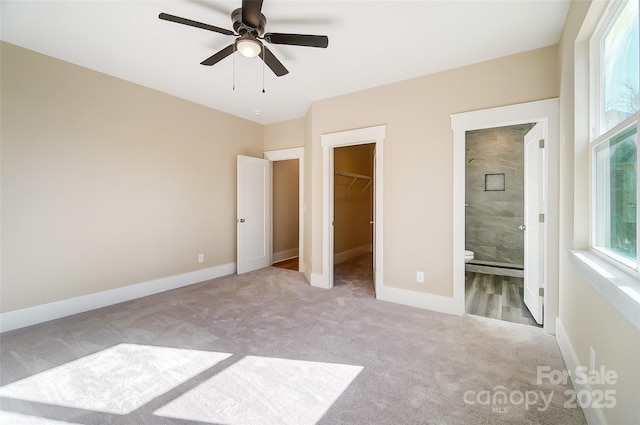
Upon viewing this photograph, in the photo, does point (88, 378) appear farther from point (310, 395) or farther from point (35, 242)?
point (35, 242)

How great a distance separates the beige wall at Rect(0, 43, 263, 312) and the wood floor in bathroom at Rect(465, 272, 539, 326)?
387cm

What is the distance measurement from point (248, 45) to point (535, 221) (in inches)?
127

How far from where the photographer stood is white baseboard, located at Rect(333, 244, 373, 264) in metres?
5.78

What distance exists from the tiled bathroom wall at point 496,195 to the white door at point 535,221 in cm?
174

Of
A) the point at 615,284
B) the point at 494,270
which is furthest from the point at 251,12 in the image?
the point at 494,270

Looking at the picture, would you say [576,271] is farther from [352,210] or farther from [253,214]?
[352,210]

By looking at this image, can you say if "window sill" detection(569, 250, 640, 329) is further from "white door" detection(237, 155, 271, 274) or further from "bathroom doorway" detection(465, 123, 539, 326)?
"white door" detection(237, 155, 271, 274)

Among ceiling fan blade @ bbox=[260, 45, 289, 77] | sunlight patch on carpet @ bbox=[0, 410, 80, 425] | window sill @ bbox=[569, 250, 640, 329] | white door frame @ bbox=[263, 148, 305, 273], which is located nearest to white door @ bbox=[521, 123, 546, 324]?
window sill @ bbox=[569, 250, 640, 329]

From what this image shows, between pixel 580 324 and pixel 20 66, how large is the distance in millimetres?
5231

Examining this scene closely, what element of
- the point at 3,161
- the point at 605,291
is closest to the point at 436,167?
the point at 605,291

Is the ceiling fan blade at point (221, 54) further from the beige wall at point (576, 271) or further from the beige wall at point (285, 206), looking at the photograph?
the beige wall at point (285, 206)

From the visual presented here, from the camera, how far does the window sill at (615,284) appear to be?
0.98 m

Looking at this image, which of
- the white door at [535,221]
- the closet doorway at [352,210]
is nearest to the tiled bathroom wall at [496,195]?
the white door at [535,221]

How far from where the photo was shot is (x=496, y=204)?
480 cm
